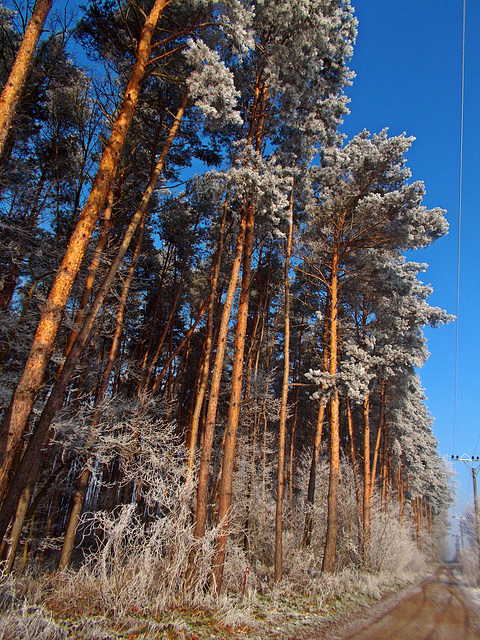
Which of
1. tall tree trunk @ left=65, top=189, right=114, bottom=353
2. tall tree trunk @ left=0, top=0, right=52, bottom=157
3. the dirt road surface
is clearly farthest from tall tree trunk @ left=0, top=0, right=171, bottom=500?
the dirt road surface

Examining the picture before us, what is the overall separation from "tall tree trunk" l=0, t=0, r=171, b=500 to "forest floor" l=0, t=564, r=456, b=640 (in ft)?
5.33

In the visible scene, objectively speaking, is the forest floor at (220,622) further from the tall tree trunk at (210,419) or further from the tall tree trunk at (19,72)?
the tall tree trunk at (19,72)

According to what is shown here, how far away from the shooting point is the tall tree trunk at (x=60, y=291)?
4598 millimetres

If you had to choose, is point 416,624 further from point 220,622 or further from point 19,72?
point 19,72

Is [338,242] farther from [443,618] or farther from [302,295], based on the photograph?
[443,618]

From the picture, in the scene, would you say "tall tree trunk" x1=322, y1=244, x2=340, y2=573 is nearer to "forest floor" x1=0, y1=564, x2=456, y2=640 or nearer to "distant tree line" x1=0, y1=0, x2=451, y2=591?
"distant tree line" x1=0, y1=0, x2=451, y2=591

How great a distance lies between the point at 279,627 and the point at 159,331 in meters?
13.9

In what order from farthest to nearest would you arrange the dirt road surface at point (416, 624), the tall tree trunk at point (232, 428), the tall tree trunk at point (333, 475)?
1. the tall tree trunk at point (333, 475)
2. the tall tree trunk at point (232, 428)
3. the dirt road surface at point (416, 624)

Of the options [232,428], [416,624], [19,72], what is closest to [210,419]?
[232,428]

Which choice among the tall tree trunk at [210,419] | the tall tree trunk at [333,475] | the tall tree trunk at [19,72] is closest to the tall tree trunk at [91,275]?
the tall tree trunk at [19,72]

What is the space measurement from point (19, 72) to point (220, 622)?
30.3 feet

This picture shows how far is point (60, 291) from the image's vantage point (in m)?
5.28

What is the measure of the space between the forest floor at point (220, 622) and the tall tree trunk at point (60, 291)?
5.33 ft

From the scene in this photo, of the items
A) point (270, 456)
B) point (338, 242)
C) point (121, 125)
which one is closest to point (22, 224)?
point (121, 125)
